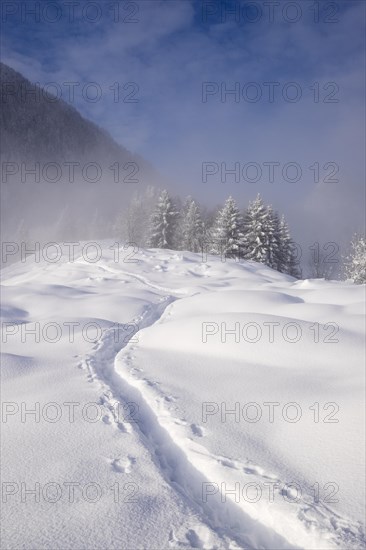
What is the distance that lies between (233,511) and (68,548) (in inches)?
63.2

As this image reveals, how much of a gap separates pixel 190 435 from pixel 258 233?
98.7 feet

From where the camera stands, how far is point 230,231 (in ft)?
112

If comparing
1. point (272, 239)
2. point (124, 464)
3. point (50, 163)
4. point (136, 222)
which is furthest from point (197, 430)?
point (50, 163)

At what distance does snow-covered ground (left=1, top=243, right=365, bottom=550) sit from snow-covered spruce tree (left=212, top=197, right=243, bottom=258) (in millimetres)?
24128

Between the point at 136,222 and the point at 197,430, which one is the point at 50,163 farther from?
the point at 197,430

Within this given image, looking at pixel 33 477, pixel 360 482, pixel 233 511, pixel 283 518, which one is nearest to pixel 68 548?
pixel 33 477

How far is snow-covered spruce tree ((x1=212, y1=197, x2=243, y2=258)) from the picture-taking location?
34062mm

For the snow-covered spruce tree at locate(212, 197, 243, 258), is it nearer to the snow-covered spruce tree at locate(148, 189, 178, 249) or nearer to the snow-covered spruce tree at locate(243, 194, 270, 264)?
the snow-covered spruce tree at locate(243, 194, 270, 264)

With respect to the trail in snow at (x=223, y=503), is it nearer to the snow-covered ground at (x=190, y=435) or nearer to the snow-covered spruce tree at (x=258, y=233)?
the snow-covered ground at (x=190, y=435)

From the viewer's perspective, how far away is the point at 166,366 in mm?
7238

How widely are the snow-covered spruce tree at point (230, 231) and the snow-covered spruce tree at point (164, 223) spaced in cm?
897

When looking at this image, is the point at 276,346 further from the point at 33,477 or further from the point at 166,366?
the point at 33,477

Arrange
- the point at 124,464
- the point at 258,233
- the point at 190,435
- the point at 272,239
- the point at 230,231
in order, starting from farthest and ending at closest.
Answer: the point at 230,231 → the point at 272,239 → the point at 258,233 → the point at 190,435 → the point at 124,464

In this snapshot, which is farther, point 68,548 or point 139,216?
point 139,216
